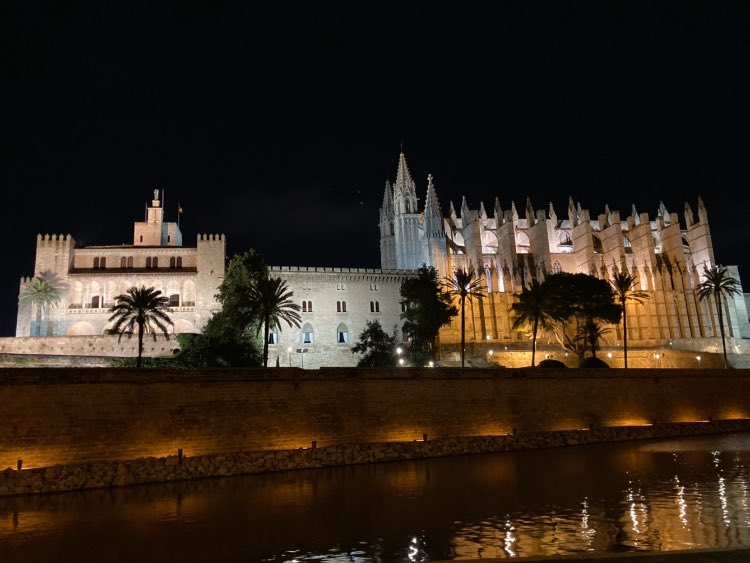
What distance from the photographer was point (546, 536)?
11336 mm

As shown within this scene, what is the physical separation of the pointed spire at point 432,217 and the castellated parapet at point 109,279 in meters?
21.2

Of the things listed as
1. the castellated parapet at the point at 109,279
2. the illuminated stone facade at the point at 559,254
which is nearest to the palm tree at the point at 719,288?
the illuminated stone facade at the point at 559,254

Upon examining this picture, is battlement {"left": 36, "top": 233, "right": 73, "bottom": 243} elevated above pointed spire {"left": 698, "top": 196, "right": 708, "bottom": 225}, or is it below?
below

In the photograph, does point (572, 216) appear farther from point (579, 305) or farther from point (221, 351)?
point (221, 351)

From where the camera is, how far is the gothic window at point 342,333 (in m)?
55.4

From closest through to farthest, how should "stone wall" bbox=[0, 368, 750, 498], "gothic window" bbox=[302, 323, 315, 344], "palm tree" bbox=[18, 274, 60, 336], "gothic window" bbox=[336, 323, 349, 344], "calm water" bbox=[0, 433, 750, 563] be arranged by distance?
1. "calm water" bbox=[0, 433, 750, 563]
2. "stone wall" bbox=[0, 368, 750, 498]
3. "palm tree" bbox=[18, 274, 60, 336]
4. "gothic window" bbox=[302, 323, 315, 344]
5. "gothic window" bbox=[336, 323, 349, 344]

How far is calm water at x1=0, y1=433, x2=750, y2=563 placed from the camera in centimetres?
1102

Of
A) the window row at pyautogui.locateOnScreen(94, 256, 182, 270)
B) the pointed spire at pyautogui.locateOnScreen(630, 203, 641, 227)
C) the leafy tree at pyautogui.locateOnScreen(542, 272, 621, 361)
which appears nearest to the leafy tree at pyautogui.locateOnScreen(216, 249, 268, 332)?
the window row at pyautogui.locateOnScreen(94, 256, 182, 270)

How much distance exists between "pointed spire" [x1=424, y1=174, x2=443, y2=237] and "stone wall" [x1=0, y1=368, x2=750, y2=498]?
32.7 meters

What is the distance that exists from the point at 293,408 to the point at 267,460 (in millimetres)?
2383

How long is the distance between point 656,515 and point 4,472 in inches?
671

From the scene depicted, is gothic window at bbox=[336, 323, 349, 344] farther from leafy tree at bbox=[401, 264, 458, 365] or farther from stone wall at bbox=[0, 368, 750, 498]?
stone wall at bbox=[0, 368, 750, 498]

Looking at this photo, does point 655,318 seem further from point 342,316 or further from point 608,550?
point 608,550

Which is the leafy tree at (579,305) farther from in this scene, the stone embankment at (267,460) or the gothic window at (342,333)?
the stone embankment at (267,460)
